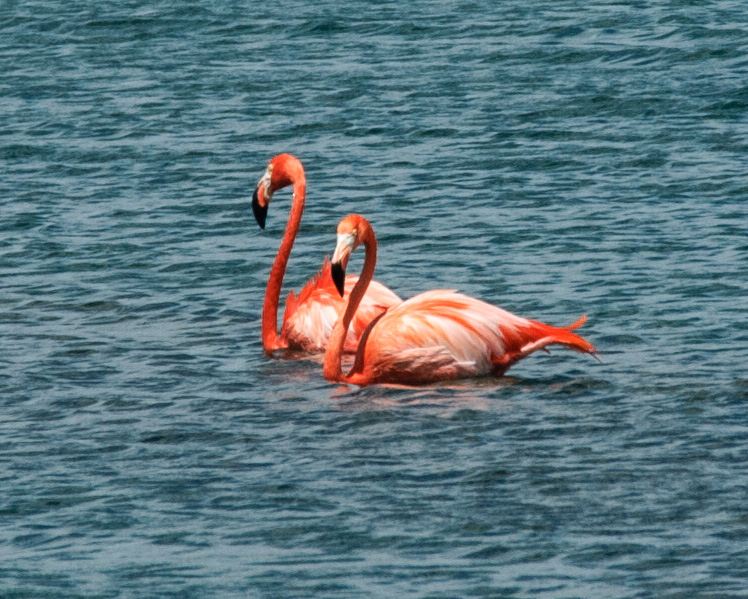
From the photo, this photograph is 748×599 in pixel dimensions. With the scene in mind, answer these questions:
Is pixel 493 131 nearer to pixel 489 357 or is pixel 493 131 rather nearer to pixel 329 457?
pixel 489 357

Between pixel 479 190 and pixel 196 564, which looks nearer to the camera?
pixel 196 564

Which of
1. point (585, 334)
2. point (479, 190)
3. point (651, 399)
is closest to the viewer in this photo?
point (651, 399)

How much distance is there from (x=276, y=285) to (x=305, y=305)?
314 millimetres

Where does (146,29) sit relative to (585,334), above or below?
above

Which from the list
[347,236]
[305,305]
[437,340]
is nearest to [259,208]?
[305,305]

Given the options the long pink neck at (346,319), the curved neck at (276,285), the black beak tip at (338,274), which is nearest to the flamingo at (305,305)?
the curved neck at (276,285)

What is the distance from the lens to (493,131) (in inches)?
616

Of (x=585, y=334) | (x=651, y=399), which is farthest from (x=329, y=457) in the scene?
(x=585, y=334)

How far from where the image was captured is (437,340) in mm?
9555

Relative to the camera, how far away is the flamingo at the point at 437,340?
375 inches

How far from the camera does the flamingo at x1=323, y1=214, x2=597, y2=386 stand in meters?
9.52

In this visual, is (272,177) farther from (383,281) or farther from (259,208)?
(383,281)

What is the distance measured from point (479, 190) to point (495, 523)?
6971 millimetres

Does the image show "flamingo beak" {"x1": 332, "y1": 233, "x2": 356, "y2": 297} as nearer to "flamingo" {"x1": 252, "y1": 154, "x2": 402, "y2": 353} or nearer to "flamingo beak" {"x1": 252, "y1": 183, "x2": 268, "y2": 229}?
"flamingo" {"x1": 252, "y1": 154, "x2": 402, "y2": 353}
